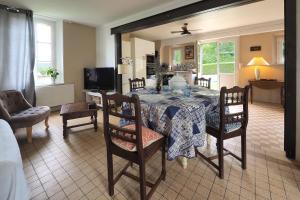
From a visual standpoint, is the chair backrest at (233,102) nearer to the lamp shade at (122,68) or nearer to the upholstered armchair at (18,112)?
the upholstered armchair at (18,112)

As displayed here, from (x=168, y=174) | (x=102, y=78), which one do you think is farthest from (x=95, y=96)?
(x=168, y=174)

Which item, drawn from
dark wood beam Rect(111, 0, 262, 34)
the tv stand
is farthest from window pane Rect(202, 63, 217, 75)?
the tv stand

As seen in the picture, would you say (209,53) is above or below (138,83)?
above

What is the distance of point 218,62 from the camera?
23.2 feet

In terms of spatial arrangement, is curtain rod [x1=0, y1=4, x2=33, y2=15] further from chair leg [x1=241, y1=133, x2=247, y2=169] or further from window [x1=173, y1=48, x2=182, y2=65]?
window [x1=173, y1=48, x2=182, y2=65]

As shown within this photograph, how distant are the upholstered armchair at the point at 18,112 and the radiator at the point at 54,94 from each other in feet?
3.25

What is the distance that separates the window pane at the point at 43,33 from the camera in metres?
4.64

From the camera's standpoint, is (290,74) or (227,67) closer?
(290,74)

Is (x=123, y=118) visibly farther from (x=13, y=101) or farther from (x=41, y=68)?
(x=41, y=68)

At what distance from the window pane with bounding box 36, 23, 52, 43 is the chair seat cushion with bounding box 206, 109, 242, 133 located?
4.64m

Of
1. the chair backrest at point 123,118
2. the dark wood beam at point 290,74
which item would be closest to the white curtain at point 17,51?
the chair backrest at point 123,118

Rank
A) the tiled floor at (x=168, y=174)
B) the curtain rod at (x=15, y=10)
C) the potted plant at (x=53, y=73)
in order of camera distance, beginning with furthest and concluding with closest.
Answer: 1. the potted plant at (x=53, y=73)
2. the curtain rod at (x=15, y=10)
3. the tiled floor at (x=168, y=174)

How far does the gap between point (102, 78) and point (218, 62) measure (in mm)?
4464

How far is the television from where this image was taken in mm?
5121
